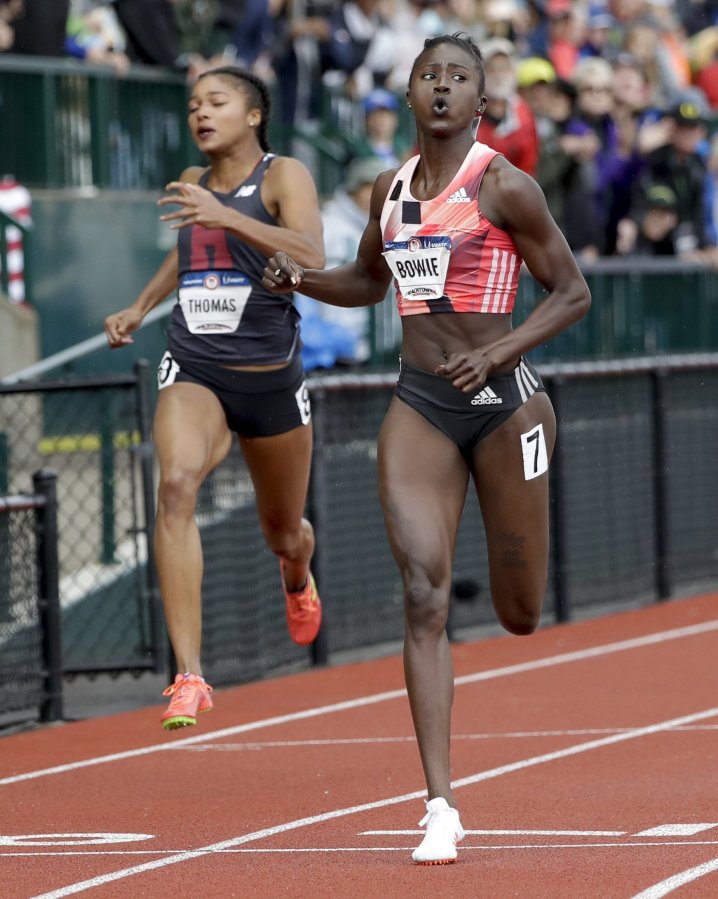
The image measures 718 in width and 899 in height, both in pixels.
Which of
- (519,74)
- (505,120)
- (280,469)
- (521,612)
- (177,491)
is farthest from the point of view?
(519,74)

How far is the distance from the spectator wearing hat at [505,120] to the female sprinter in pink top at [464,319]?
891 centimetres

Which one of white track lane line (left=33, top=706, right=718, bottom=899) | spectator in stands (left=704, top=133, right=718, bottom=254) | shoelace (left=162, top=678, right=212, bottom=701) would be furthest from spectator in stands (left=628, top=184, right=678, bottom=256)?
shoelace (left=162, top=678, right=212, bottom=701)

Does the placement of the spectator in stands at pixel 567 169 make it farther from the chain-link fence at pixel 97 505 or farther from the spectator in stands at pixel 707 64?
the chain-link fence at pixel 97 505

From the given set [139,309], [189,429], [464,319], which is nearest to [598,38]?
[139,309]

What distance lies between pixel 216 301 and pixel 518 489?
7.72 feet

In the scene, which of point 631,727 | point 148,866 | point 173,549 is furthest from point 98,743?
point 148,866

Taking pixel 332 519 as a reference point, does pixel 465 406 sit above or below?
above

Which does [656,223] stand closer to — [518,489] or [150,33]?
[150,33]

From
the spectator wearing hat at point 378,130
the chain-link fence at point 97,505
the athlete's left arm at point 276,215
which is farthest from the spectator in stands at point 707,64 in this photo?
the athlete's left arm at point 276,215

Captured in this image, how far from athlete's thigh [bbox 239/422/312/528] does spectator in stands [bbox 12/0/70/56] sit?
689cm

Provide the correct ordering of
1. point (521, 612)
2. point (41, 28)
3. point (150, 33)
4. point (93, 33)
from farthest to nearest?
point (93, 33)
point (150, 33)
point (41, 28)
point (521, 612)

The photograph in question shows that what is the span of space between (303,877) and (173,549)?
7.45 ft

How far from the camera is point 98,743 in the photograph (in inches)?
382

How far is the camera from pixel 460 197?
665 centimetres
